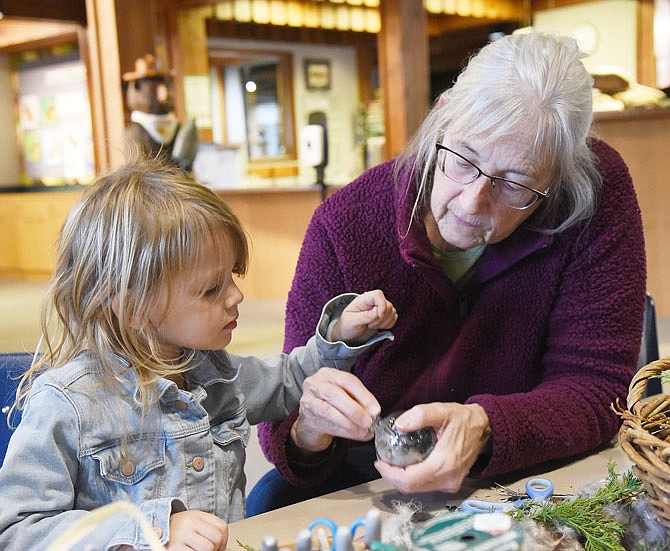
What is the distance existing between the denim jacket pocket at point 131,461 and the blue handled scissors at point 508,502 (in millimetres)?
358

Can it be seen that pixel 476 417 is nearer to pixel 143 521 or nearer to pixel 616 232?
pixel 616 232

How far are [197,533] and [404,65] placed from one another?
489 cm

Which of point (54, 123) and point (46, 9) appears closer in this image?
point (46, 9)

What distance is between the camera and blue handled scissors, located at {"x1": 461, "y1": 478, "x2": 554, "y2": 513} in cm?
88

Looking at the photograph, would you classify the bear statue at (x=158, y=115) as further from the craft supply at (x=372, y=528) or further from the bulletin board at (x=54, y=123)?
the craft supply at (x=372, y=528)

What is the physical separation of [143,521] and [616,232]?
1.01 meters

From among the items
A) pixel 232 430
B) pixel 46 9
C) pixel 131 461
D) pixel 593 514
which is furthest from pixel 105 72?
pixel 593 514

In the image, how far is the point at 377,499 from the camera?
0.96 m

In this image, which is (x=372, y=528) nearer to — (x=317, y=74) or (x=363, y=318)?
(x=363, y=318)

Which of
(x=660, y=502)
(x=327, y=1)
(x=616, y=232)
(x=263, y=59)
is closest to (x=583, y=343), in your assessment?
(x=616, y=232)

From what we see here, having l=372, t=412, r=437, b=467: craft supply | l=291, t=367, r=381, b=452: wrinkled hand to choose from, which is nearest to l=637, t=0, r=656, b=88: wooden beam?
l=291, t=367, r=381, b=452: wrinkled hand

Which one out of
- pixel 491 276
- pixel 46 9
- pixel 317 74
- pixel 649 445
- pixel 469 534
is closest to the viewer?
pixel 469 534

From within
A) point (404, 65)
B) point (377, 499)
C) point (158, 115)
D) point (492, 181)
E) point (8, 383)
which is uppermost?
point (404, 65)

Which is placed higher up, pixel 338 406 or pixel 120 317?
pixel 120 317
